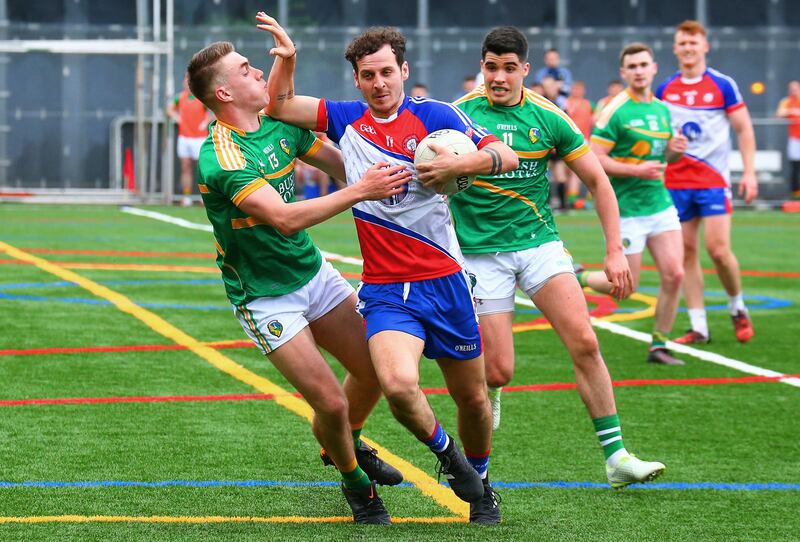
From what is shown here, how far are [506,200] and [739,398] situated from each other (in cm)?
254

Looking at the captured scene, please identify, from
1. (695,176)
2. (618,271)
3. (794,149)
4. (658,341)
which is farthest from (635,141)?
(794,149)

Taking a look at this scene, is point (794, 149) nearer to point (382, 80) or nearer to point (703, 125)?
point (703, 125)

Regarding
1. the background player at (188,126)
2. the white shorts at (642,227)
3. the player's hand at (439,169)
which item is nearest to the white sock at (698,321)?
the white shorts at (642,227)

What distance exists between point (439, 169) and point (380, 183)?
11.5 inches

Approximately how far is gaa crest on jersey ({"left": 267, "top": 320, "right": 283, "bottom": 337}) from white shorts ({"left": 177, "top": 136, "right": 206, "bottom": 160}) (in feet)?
68.7

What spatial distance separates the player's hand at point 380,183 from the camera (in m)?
5.77

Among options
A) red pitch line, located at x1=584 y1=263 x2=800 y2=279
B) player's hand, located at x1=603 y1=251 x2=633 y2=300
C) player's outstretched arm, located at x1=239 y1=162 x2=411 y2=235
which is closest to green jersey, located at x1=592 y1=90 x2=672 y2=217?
player's hand, located at x1=603 y1=251 x2=633 y2=300

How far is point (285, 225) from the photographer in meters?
5.89

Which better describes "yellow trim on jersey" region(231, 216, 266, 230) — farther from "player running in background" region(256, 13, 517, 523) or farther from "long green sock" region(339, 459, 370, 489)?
"long green sock" region(339, 459, 370, 489)

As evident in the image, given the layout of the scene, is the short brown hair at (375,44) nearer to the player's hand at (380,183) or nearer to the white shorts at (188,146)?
the player's hand at (380,183)

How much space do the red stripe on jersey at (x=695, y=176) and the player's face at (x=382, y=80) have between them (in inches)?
220

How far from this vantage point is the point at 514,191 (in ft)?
24.8

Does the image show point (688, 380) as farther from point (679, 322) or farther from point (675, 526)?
point (675, 526)

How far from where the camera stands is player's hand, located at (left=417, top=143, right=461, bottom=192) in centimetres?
591
